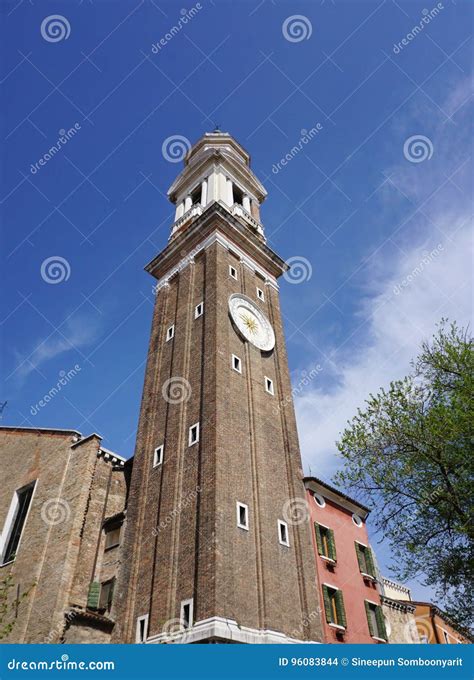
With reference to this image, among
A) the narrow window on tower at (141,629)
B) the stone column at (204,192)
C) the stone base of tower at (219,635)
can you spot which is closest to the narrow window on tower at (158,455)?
the narrow window on tower at (141,629)

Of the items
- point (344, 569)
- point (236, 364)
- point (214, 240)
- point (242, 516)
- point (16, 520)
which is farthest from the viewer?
point (214, 240)

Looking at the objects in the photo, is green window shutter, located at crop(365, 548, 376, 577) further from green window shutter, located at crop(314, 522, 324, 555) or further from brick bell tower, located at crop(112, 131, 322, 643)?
brick bell tower, located at crop(112, 131, 322, 643)

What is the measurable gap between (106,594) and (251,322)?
15129mm

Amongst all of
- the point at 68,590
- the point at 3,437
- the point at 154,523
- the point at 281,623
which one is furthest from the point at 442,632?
the point at 3,437

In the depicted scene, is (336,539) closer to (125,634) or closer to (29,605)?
(125,634)

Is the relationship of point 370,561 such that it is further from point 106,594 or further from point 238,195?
point 238,195

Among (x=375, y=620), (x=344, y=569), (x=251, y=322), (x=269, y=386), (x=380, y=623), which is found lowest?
(x=380, y=623)

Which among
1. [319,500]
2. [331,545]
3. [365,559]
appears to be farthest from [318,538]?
[365,559]

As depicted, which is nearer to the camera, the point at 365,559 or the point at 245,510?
the point at 245,510

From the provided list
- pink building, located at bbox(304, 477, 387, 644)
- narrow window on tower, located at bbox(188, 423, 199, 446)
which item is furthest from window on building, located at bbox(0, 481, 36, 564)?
pink building, located at bbox(304, 477, 387, 644)

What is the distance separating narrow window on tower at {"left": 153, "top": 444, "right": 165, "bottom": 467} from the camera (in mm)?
23906

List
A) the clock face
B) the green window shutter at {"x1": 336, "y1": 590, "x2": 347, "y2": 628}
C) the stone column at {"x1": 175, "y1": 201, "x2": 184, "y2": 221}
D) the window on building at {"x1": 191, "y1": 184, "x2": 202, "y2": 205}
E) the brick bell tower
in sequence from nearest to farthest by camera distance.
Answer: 1. the brick bell tower
2. the green window shutter at {"x1": 336, "y1": 590, "x2": 347, "y2": 628}
3. the clock face
4. the stone column at {"x1": 175, "y1": 201, "x2": 184, "y2": 221}
5. the window on building at {"x1": 191, "y1": 184, "x2": 202, "y2": 205}

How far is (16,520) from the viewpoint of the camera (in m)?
25.6

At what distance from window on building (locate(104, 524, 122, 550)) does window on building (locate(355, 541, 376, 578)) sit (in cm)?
1179
